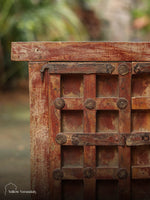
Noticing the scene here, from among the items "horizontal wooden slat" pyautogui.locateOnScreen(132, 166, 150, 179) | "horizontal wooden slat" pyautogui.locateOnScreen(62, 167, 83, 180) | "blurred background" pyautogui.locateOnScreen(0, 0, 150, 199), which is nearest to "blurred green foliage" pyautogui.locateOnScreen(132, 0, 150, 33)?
"blurred background" pyautogui.locateOnScreen(0, 0, 150, 199)

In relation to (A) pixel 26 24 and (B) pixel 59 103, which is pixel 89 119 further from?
(A) pixel 26 24

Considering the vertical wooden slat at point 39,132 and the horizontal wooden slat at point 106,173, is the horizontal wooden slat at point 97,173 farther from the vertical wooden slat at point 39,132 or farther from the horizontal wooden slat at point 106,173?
the vertical wooden slat at point 39,132

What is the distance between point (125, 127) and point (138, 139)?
114 millimetres

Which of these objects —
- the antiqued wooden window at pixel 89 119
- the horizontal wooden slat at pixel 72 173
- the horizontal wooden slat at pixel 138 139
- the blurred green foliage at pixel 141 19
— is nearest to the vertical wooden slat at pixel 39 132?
the antiqued wooden window at pixel 89 119

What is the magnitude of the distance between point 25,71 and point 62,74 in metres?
5.11

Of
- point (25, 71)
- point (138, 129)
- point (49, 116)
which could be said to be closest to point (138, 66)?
point (138, 129)

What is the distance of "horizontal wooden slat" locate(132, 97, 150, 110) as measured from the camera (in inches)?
77.7

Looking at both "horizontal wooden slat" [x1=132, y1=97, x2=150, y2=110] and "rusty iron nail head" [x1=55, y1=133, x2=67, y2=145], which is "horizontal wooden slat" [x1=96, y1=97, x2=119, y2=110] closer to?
"horizontal wooden slat" [x1=132, y1=97, x2=150, y2=110]

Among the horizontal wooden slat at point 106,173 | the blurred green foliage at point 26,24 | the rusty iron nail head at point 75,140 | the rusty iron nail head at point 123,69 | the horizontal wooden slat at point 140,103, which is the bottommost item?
the horizontal wooden slat at point 106,173

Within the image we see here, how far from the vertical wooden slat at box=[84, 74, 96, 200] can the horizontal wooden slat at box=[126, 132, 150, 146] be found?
0.74ft

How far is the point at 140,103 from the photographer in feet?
6.49

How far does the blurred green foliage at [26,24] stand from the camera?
22.0 ft

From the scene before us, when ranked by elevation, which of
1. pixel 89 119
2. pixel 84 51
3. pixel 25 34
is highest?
pixel 25 34

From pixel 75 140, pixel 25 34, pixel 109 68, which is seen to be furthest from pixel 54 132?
pixel 25 34
